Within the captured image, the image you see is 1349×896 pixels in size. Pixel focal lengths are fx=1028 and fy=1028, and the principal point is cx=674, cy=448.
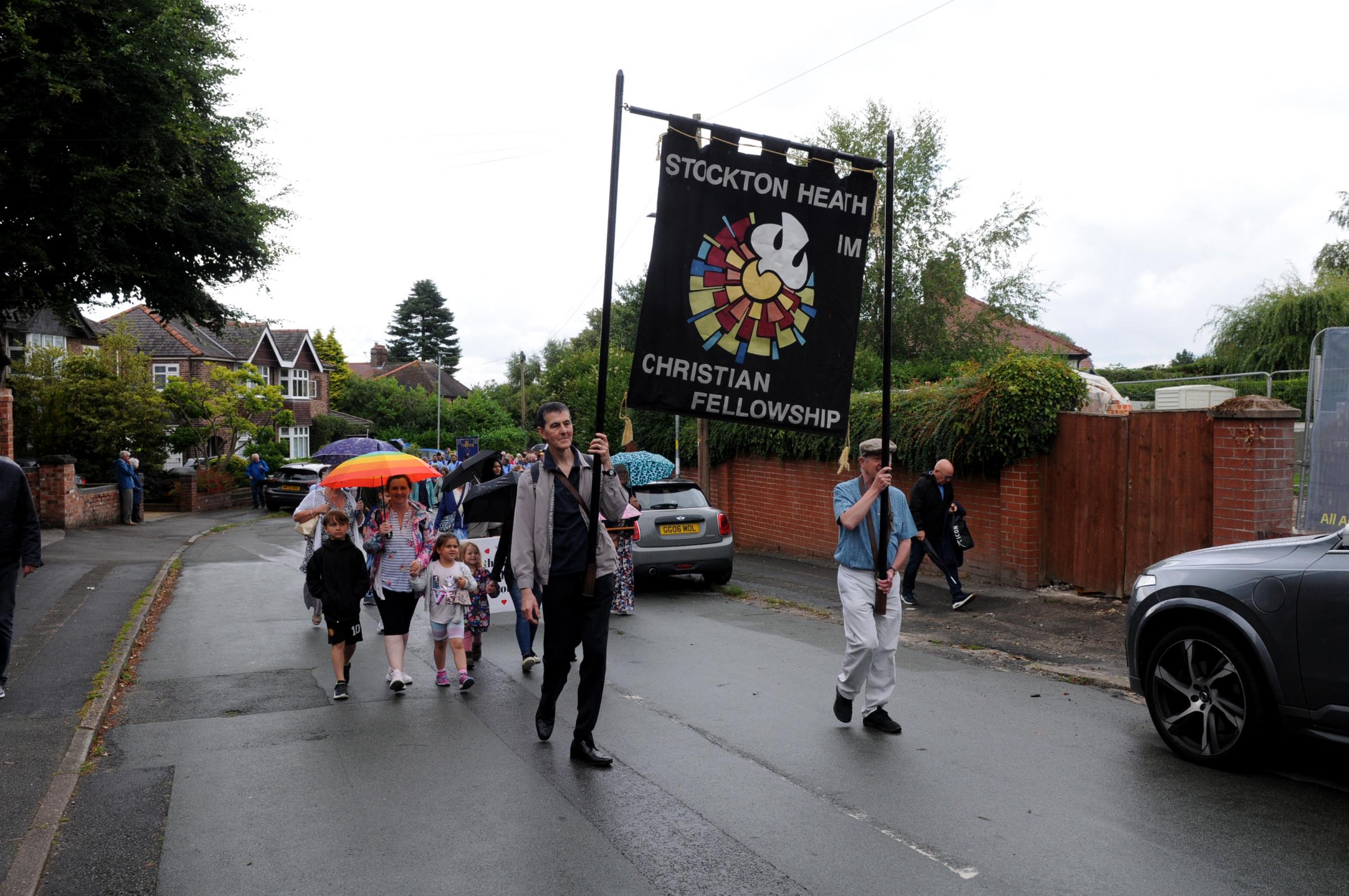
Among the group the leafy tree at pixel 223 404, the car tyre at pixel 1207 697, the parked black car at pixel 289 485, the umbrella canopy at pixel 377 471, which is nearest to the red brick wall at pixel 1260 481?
the car tyre at pixel 1207 697

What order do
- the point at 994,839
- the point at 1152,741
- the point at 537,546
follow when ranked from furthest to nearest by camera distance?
1. the point at 1152,741
2. the point at 537,546
3. the point at 994,839

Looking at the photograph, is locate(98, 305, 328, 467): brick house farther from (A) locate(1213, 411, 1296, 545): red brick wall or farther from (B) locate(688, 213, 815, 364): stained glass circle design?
(B) locate(688, 213, 815, 364): stained glass circle design

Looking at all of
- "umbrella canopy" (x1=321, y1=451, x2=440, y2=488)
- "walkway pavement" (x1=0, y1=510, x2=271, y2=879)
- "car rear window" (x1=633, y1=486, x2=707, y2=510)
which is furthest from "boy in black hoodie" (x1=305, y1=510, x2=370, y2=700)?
"car rear window" (x1=633, y1=486, x2=707, y2=510)

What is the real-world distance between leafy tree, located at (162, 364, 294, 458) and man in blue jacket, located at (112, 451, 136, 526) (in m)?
11.6

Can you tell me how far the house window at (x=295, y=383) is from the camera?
198ft

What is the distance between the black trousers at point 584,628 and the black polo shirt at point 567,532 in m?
0.06

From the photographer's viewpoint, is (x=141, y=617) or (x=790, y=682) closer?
(x=790, y=682)

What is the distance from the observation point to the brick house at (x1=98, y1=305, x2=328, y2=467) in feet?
163

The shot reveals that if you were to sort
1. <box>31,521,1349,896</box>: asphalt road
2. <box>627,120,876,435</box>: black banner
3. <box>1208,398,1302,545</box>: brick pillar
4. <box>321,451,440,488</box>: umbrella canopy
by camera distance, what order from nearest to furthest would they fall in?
1. <box>31,521,1349,896</box>: asphalt road
2. <box>627,120,876,435</box>: black banner
3. <box>321,451,440,488</box>: umbrella canopy
4. <box>1208,398,1302,545</box>: brick pillar

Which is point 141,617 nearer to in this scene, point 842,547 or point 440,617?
point 440,617

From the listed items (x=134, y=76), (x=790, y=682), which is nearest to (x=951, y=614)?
Result: (x=790, y=682)

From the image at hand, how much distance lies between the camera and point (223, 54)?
16.4 m

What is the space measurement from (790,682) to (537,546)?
9.97ft

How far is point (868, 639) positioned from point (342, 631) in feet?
12.6
